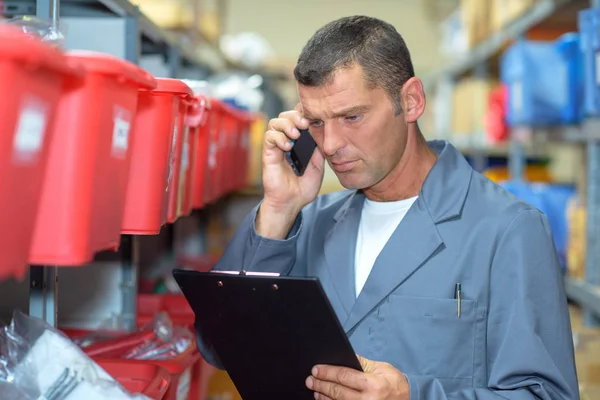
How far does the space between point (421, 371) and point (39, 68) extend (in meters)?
1.14

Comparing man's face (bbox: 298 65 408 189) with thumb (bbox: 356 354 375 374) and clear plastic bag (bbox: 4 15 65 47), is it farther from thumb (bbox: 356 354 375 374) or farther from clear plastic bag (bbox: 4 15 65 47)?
clear plastic bag (bbox: 4 15 65 47)

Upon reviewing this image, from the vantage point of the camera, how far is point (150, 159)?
1347mm

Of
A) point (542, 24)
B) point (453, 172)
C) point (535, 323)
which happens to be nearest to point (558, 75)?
point (542, 24)

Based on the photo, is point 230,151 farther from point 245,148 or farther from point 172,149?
point 172,149

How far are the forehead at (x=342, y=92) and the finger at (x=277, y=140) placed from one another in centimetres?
18

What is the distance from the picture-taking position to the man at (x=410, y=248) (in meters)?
1.58

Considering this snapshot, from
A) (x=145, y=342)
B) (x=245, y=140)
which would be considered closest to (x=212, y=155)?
(x=145, y=342)

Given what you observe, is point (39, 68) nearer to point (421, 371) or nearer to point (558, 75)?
point (421, 371)

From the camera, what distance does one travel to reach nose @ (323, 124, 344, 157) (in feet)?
5.54

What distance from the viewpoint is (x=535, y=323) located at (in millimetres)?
1570

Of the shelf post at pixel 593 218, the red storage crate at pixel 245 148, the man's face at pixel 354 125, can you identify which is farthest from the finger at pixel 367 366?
the shelf post at pixel 593 218

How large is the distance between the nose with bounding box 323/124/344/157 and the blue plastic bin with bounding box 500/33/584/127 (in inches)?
79.8

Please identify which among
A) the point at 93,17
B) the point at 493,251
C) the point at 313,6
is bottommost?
the point at 493,251

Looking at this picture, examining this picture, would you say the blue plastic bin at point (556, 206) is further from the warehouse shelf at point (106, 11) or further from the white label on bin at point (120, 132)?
the white label on bin at point (120, 132)
